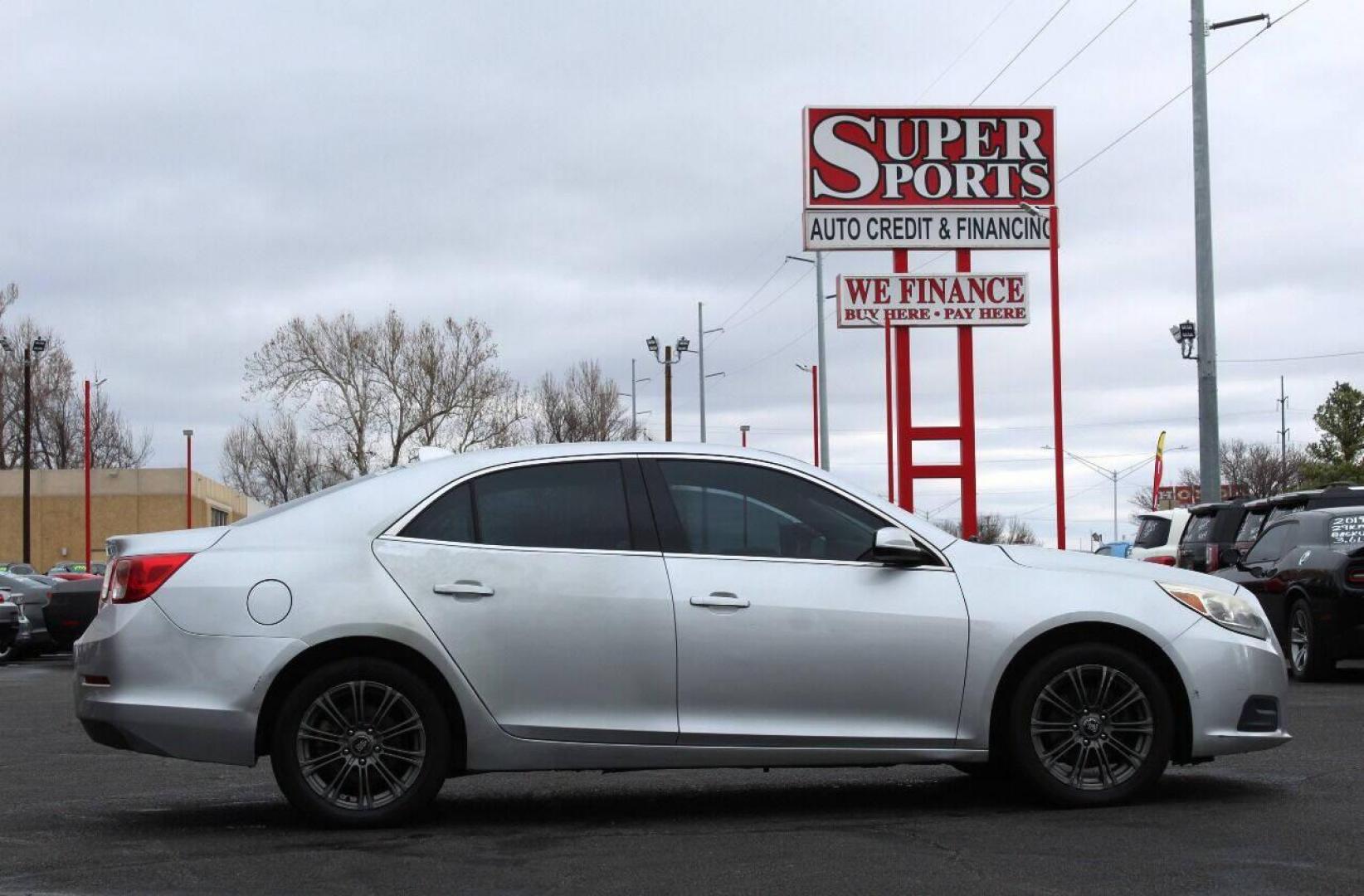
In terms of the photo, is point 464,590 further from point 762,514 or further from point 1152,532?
point 1152,532

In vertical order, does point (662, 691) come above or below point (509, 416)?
below

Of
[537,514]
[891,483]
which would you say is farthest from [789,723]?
[891,483]

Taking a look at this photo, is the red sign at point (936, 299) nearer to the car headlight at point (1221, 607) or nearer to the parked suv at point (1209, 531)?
the parked suv at point (1209, 531)

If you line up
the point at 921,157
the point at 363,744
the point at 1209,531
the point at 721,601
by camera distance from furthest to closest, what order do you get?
the point at 921,157 → the point at 1209,531 → the point at 721,601 → the point at 363,744

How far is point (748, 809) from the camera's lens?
7648 millimetres

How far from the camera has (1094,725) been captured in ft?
24.2

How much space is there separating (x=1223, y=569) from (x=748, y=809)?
11062 mm

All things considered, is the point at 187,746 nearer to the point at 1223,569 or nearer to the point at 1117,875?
the point at 1117,875

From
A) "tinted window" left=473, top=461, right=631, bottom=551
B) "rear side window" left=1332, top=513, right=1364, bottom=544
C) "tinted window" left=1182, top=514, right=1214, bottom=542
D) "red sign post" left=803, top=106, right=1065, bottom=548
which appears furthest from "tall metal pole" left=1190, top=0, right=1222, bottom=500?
"tinted window" left=473, top=461, right=631, bottom=551

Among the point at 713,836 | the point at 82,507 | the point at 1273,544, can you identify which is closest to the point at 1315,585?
the point at 1273,544

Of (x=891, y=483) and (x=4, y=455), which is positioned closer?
(x=891, y=483)

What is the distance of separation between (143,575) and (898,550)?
302cm

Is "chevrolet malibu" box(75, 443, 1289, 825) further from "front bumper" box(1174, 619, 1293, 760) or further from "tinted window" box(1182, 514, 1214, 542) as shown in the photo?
"tinted window" box(1182, 514, 1214, 542)

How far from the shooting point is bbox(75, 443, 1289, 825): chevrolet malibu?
7008 mm
